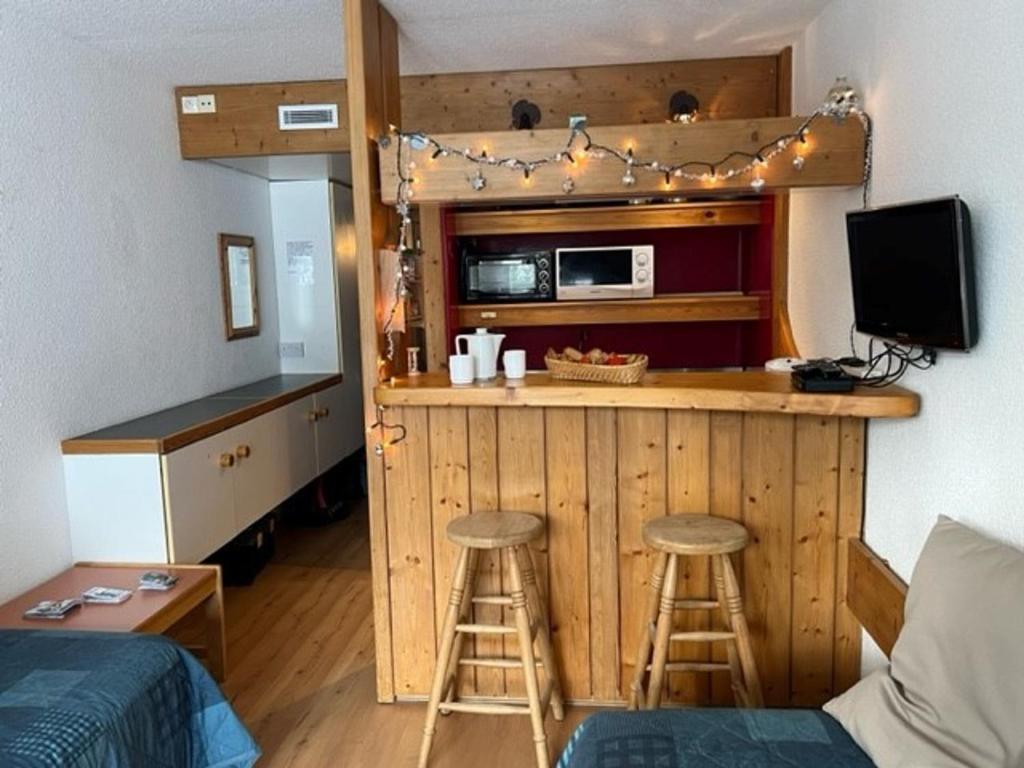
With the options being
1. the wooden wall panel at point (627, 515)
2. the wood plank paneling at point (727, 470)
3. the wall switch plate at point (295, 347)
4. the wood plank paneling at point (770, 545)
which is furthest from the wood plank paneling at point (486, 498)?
the wall switch plate at point (295, 347)

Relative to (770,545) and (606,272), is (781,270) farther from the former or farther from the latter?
(770,545)

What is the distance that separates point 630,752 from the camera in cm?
167

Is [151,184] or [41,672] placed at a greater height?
[151,184]

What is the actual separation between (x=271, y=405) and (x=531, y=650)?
189cm

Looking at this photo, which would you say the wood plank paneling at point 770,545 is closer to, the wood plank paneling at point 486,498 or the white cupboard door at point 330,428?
the wood plank paneling at point 486,498

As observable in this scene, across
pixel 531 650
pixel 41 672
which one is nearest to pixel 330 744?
pixel 531 650

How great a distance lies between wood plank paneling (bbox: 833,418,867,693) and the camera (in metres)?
2.51

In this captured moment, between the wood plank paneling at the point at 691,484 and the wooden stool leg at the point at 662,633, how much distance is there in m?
0.29

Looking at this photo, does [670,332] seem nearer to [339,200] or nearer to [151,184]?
[339,200]

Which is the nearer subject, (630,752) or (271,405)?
(630,752)

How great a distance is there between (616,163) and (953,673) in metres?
1.72

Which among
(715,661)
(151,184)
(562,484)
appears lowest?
(715,661)

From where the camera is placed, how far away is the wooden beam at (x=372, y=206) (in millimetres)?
2549

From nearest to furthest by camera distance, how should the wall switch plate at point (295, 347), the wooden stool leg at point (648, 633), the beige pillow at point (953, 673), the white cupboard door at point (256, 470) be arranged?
the beige pillow at point (953, 673) < the wooden stool leg at point (648, 633) < the white cupboard door at point (256, 470) < the wall switch plate at point (295, 347)
